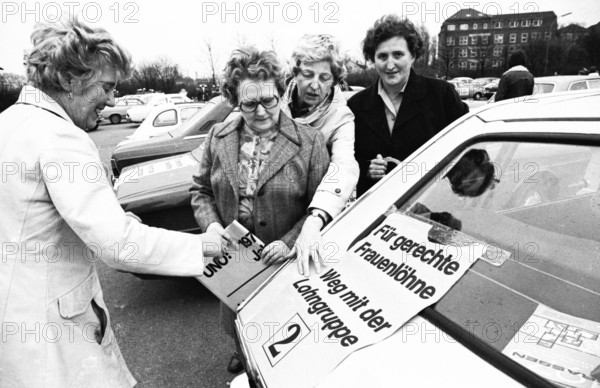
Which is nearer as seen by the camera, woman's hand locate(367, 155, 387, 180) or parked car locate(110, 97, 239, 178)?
woman's hand locate(367, 155, 387, 180)

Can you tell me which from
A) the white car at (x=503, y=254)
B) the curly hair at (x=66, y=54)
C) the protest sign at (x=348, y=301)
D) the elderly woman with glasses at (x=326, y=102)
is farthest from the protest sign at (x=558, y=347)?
the curly hair at (x=66, y=54)

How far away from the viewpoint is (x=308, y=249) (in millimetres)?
1598

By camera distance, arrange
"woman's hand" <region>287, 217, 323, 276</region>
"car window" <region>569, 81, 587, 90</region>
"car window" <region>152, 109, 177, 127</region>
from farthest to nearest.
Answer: "car window" <region>152, 109, 177, 127</region>
"car window" <region>569, 81, 587, 90</region>
"woman's hand" <region>287, 217, 323, 276</region>

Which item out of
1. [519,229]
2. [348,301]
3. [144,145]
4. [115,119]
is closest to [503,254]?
[519,229]

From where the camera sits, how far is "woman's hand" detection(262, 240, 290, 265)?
180 centimetres

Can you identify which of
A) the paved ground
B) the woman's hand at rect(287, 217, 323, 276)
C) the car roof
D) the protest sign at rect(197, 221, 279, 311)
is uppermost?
the car roof

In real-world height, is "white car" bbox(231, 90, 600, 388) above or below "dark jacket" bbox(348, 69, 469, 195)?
below

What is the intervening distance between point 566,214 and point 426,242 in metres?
0.60

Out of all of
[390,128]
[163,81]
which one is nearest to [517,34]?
[163,81]

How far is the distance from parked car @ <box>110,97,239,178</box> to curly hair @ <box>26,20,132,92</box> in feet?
13.2

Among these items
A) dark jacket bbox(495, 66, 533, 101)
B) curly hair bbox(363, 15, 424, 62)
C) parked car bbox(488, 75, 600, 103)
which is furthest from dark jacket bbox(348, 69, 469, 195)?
parked car bbox(488, 75, 600, 103)

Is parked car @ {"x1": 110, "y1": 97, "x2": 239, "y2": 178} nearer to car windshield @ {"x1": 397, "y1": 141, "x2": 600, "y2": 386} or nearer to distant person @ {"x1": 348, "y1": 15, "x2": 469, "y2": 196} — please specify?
distant person @ {"x1": 348, "y1": 15, "x2": 469, "y2": 196}

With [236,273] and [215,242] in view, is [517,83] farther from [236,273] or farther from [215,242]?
[215,242]

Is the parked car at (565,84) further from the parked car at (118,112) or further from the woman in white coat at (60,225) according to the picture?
the parked car at (118,112)
